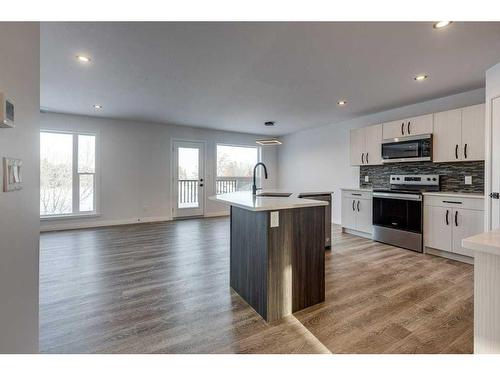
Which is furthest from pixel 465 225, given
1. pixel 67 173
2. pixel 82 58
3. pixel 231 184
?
pixel 67 173

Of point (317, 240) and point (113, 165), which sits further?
point (113, 165)

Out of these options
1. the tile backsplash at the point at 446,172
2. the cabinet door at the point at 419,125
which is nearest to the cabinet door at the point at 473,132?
the tile backsplash at the point at 446,172

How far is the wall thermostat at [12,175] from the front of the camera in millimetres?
971

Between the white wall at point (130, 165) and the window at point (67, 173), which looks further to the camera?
the white wall at point (130, 165)

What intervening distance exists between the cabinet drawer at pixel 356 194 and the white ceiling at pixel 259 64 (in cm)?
159

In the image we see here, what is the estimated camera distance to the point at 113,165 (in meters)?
5.57

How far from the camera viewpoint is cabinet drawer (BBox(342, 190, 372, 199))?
4437 mm

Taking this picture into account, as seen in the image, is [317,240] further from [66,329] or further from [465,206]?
[465,206]

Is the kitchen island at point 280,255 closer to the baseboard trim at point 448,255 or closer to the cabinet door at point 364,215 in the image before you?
the baseboard trim at point 448,255

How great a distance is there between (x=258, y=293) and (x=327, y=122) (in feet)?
16.0

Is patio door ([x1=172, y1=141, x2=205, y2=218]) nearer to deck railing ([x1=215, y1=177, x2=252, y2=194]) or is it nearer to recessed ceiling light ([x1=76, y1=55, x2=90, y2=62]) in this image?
deck railing ([x1=215, y1=177, x2=252, y2=194])

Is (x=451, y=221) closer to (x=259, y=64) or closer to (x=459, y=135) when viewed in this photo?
(x=459, y=135)

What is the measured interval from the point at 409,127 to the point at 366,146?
32.5 inches
